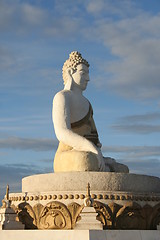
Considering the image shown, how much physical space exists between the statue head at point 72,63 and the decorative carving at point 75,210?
438cm

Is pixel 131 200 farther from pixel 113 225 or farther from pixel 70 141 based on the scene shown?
pixel 70 141

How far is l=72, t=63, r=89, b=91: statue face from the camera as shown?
44.6 feet

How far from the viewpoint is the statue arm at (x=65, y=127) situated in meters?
12.0

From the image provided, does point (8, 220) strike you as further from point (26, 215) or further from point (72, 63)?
point (72, 63)

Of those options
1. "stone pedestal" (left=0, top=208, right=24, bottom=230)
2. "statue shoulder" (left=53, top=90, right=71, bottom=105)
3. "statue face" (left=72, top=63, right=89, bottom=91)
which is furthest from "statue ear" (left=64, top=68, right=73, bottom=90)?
"stone pedestal" (left=0, top=208, right=24, bottom=230)

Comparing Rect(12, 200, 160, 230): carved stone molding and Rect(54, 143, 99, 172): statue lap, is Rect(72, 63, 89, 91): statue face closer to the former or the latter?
Rect(54, 143, 99, 172): statue lap

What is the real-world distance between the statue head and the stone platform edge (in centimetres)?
508

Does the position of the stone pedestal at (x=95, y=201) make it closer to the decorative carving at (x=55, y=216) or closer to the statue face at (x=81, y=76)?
the decorative carving at (x=55, y=216)

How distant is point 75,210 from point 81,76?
4424mm

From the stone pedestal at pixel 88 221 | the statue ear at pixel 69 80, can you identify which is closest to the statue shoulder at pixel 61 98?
the statue ear at pixel 69 80

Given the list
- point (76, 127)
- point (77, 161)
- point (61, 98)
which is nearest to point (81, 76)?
point (61, 98)

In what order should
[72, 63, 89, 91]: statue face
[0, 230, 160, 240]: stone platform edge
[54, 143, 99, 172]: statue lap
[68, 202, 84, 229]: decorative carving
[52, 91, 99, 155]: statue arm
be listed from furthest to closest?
1. [72, 63, 89, 91]: statue face
2. [52, 91, 99, 155]: statue arm
3. [54, 143, 99, 172]: statue lap
4. [68, 202, 84, 229]: decorative carving
5. [0, 230, 160, 240]: stone platform edge

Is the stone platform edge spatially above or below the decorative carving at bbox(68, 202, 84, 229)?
below

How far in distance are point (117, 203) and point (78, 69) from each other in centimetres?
448
